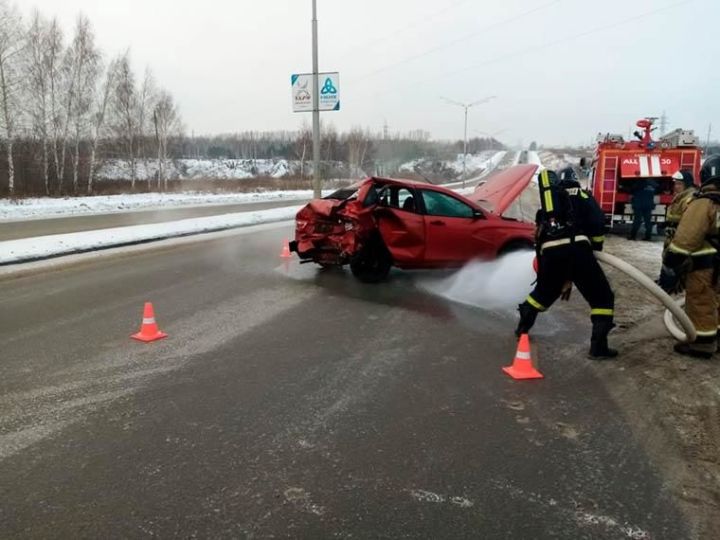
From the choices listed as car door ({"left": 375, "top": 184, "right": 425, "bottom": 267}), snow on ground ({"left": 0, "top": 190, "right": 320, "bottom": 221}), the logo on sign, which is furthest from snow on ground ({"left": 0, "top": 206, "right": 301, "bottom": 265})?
snow on ground ({"left": 0, "top": 190, "right": 320, "bottom": 221})

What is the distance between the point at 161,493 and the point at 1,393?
2235mm

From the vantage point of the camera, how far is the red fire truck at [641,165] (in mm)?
14000

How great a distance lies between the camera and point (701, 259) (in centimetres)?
512

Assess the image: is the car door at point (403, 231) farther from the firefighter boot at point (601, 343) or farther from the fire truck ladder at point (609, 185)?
the fire truck ladder at point (609, 185)

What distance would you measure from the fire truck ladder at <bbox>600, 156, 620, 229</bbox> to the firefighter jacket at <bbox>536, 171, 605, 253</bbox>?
9.89 metres

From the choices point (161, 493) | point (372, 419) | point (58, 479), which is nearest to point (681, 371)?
point (372, 419)

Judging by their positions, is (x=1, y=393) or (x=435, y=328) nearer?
(x=1, y=393)

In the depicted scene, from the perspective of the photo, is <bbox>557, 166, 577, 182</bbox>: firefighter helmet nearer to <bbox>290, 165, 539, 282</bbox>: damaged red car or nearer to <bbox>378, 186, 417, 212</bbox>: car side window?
<bbox>290, 165, 539, 282</bbox>: damaged red car

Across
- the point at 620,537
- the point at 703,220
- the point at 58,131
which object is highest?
the point at 58,131

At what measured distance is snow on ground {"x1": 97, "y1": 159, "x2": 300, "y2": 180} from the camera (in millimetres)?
49125

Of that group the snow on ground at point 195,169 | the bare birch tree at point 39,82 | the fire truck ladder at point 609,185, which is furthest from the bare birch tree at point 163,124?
the fire truck ladder at point 609,185

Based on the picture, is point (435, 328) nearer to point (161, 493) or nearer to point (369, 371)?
point (369, 371)

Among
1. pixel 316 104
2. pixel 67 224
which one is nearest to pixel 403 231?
pixel 316 104

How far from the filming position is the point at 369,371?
4957mm
